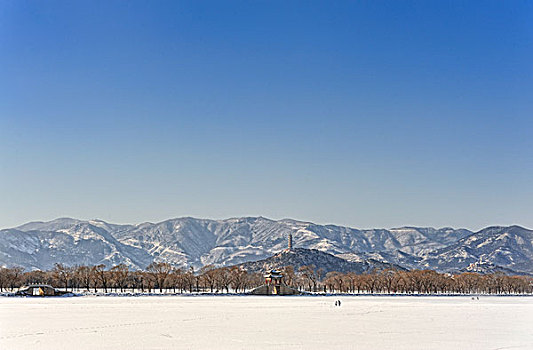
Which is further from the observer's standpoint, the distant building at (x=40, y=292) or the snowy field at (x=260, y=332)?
the distant building at (x=40, y=292)

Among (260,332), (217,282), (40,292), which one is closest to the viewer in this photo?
(260,332)

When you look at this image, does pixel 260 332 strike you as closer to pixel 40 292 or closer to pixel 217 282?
pixel 40 292

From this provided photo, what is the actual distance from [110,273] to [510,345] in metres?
135

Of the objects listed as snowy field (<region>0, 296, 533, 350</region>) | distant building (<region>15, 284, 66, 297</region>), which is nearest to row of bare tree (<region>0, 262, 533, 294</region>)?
distant building (<region>15, 284, 66, 297</region>)

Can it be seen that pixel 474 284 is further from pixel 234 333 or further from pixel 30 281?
pixel 234 333

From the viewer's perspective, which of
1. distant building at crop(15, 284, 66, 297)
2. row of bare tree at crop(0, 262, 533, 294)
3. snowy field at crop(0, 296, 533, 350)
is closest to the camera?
snowy field at crop(0, 296, 533, 350)

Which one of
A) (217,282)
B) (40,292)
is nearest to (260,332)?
(40,292)

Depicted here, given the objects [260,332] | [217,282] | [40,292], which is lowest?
[40,292]

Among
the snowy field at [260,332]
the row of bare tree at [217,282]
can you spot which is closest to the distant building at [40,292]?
the row of bare tree at [217,282]

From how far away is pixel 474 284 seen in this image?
176 m

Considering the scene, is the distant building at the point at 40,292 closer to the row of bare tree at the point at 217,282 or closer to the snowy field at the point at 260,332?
the row of bare tree at the point at 217,282

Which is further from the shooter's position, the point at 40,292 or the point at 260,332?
the point at 40,292

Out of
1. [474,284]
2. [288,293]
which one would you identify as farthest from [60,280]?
[474,284]

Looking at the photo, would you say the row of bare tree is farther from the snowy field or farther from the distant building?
the snowy field
